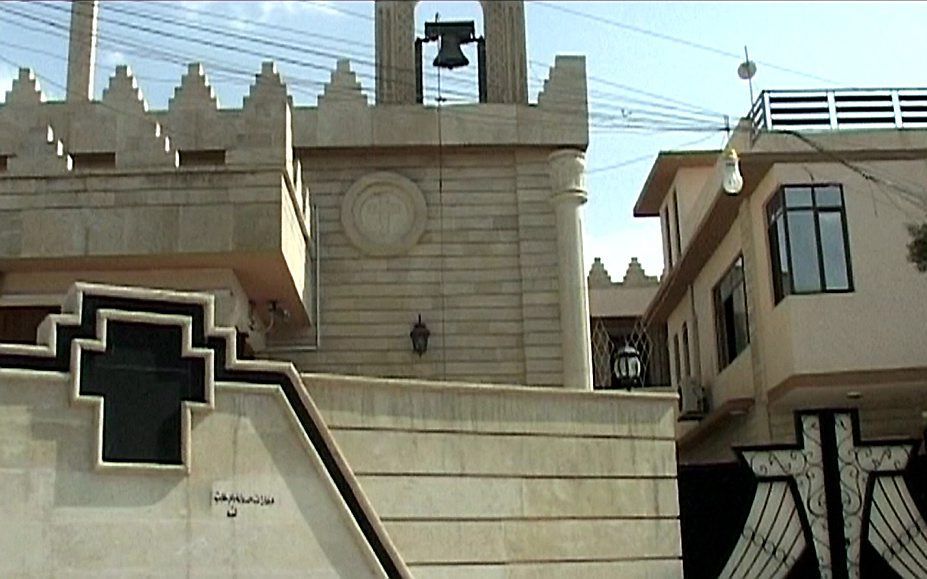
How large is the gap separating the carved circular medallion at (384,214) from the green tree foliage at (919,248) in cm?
637

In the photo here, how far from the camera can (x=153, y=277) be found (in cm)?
1279

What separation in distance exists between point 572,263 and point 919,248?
446 centimetres

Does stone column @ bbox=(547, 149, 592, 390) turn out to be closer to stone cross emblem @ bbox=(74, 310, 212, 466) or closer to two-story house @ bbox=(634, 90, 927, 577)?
two-story house @ bbox=(634, 90, 927, 577)

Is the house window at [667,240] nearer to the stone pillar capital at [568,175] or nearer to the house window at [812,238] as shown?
the stone pillar capital at [568,175]

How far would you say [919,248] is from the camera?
42.5 ft

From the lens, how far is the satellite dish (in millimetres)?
17047

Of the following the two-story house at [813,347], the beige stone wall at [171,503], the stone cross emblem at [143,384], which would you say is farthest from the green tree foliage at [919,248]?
the stone cross emblem at [143,384]

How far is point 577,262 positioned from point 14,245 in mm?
7206

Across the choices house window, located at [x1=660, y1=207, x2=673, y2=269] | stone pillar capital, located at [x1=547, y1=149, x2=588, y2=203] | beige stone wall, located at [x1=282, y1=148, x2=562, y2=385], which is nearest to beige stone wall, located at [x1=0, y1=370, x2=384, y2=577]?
beige stone wall, located at [x1=282, y1=148, x2=562, y2=385]

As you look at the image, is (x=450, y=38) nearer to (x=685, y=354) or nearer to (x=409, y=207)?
(x=409, y=207)

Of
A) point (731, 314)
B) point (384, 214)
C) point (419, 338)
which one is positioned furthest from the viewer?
point (731, 314)

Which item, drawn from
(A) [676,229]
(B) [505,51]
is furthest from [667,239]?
(B) [505,51]

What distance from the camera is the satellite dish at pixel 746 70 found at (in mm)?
17047

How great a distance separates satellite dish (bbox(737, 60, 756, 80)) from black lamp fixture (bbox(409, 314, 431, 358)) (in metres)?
6.61
